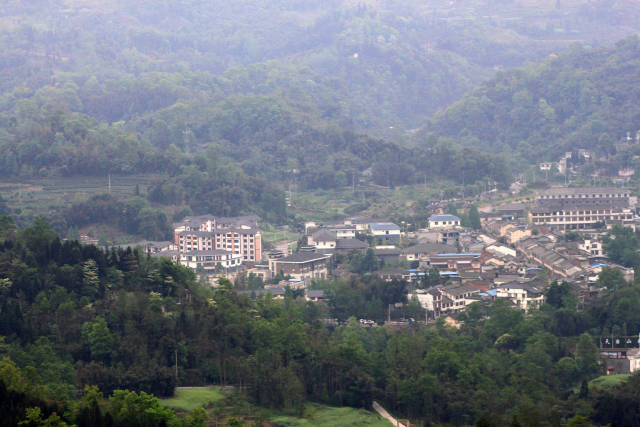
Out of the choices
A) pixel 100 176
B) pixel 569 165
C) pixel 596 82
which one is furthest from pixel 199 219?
pixel 596 82

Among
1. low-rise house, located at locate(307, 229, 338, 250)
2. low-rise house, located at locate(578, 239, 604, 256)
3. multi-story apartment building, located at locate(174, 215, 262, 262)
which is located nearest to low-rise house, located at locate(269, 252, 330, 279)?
low-rise house, located at locate(307, 229, 338, 250)

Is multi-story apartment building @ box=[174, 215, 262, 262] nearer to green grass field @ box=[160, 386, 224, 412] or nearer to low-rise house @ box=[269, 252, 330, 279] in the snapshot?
low-rise house @ box=[269, 252, 330, 279]

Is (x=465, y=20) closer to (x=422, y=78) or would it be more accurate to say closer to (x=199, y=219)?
(x=422, y=78)

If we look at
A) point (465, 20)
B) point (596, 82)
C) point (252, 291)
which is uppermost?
point (465, 20)

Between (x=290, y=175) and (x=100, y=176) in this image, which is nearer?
(x=100, y=176)

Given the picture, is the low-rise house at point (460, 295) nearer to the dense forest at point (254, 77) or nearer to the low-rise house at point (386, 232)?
the low-rise house at point (386, 232)

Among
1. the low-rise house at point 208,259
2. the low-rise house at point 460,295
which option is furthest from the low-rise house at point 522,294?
the low-rise house at point 208,259
